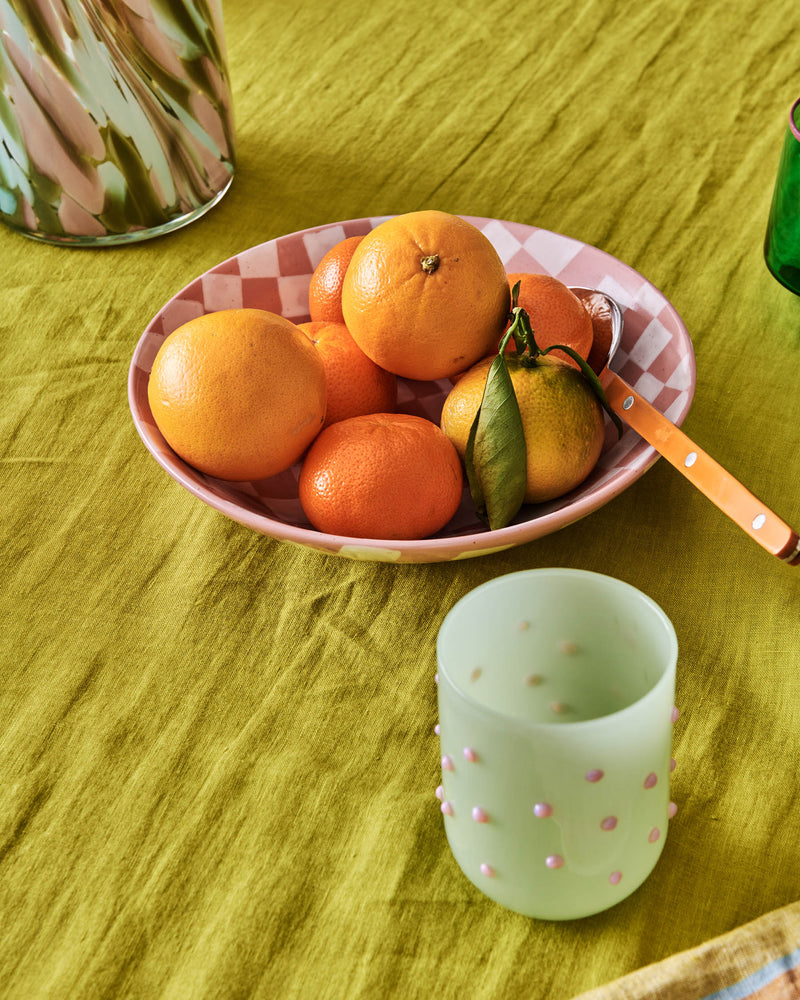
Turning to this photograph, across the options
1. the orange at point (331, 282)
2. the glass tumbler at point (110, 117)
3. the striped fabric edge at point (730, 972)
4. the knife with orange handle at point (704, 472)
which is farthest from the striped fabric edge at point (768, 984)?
the glass tumbler at point (110, 117)

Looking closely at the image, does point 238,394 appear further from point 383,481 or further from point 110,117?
point 110,117

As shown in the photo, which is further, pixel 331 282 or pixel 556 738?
pixel 331 282

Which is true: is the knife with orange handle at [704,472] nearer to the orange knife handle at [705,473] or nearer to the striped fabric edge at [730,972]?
the orange knife handle at [705,473]

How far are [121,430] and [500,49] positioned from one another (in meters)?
0.56

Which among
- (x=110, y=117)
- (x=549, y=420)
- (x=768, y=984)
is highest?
(x=110, y=117)

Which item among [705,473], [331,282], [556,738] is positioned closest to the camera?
[556,738]

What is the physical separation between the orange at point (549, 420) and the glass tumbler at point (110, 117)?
13.4 inches

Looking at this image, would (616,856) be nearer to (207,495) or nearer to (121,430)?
(207,495)

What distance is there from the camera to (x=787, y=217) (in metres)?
0.63

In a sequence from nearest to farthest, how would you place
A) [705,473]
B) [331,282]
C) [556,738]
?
[556,738], [705,473], [331,282]

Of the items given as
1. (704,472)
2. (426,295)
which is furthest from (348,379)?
(704,472)

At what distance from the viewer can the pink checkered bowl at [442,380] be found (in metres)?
0.46

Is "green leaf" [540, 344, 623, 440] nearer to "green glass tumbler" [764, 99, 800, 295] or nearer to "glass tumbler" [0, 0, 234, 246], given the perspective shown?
"green glass tumbler" [764, 99, 800, 295]

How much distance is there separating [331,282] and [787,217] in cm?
29
